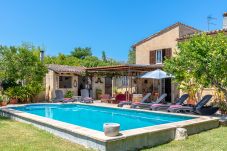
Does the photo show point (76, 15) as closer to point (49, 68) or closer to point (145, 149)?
point (49, 68)

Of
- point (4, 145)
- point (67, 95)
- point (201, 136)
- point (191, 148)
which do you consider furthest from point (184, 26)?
point (4, 145)

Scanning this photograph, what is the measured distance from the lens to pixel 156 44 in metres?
27.6

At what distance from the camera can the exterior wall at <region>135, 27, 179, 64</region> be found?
25.9 m

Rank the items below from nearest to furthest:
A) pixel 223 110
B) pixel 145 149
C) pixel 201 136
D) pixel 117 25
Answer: pixel 145 149 < pixel 201 136 < pixel 223 110 < pixel 117 25

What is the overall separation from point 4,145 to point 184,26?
21.4m

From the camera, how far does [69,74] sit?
2906 centimetres

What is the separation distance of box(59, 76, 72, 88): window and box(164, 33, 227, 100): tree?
53.5 ft

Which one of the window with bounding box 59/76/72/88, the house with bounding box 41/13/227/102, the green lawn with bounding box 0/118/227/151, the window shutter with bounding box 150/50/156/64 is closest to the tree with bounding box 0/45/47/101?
the house with bounding box 41/13/227/102

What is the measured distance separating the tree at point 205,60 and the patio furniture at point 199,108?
1.77 m

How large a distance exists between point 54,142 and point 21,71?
16.4 m

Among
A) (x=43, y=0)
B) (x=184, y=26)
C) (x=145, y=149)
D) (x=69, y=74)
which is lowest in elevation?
(x=145, y=149)

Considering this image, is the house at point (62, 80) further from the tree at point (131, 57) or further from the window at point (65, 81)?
the tree at point (131, 57)

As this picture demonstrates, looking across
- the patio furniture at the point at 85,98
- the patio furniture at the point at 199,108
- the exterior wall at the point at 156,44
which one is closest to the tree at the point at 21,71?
the patio furniture at the point at 85,98

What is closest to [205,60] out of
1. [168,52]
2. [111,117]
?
[111,117]
